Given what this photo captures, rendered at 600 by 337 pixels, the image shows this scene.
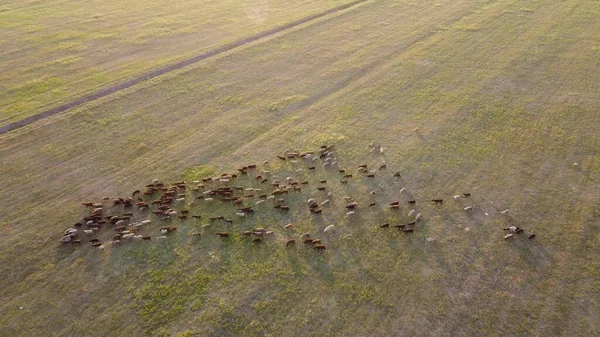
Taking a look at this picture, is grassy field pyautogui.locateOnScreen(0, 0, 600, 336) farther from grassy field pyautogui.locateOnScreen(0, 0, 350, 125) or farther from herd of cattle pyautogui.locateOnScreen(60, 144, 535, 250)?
grassy field pyautogui.locateOnScreen(0, 0, 350, 125)

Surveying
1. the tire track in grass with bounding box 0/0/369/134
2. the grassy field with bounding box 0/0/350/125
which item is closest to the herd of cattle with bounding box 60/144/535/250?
the tire track in grass with bounding box 0/0/369/134

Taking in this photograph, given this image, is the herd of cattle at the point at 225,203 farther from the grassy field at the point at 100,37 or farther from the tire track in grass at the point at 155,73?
the grassy field at the point at 100,37

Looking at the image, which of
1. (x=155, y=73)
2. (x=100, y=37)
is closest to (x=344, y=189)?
(x=155, y=73)

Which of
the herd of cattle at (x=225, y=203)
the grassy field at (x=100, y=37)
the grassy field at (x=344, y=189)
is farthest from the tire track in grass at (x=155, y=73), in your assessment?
the herd of cattle at (x=225, y=203)

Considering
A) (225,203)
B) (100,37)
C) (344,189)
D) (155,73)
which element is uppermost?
(100,37)

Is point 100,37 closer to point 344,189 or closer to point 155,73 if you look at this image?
point 155,73

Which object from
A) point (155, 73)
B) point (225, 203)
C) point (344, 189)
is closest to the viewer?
point (225, 203)

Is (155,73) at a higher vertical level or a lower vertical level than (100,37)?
lower
